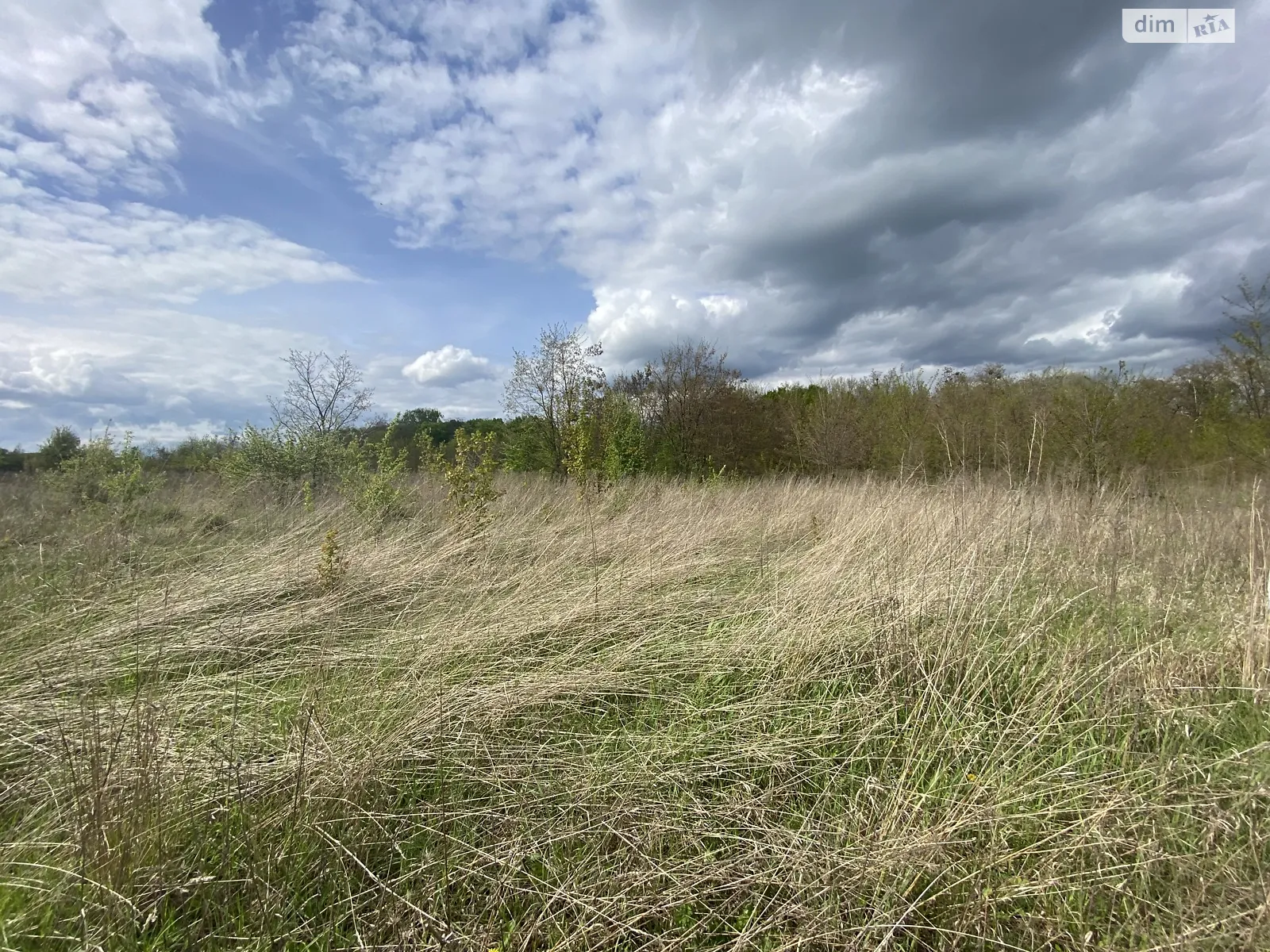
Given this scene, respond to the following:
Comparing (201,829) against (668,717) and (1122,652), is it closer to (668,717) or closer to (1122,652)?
(668,717)

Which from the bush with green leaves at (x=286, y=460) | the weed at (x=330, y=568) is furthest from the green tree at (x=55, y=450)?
the weed at (x=330, y=568)

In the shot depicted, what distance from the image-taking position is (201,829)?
177cm

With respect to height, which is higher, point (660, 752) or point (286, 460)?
point (286, 460)

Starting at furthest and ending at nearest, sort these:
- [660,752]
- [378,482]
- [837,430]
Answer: [837,430] → [378,482] → [660,752]

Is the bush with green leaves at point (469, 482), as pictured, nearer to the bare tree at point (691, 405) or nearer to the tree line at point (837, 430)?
the tree line at point (837, 430)

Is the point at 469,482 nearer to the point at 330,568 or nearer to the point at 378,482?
the point at 378,482

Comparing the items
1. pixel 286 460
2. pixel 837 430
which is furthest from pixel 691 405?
pixel 286 460

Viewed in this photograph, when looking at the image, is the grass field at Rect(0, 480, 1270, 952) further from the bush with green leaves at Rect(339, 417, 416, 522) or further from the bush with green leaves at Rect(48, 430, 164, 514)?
the bush with green leaves at Rect(48, 430, 164, 514)

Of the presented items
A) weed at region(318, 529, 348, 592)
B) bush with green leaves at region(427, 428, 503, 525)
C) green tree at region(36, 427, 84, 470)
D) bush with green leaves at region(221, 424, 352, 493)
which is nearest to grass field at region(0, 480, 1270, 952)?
weed at region(318, 529, 348, 592)

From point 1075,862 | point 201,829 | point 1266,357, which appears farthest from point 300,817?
point 1266,357

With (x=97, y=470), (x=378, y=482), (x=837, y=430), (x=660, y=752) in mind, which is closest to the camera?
(x=660, y=752)

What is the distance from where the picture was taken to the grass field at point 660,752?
153cm

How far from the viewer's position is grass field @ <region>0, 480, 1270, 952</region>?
153 centimetres

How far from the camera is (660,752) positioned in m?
2.28
